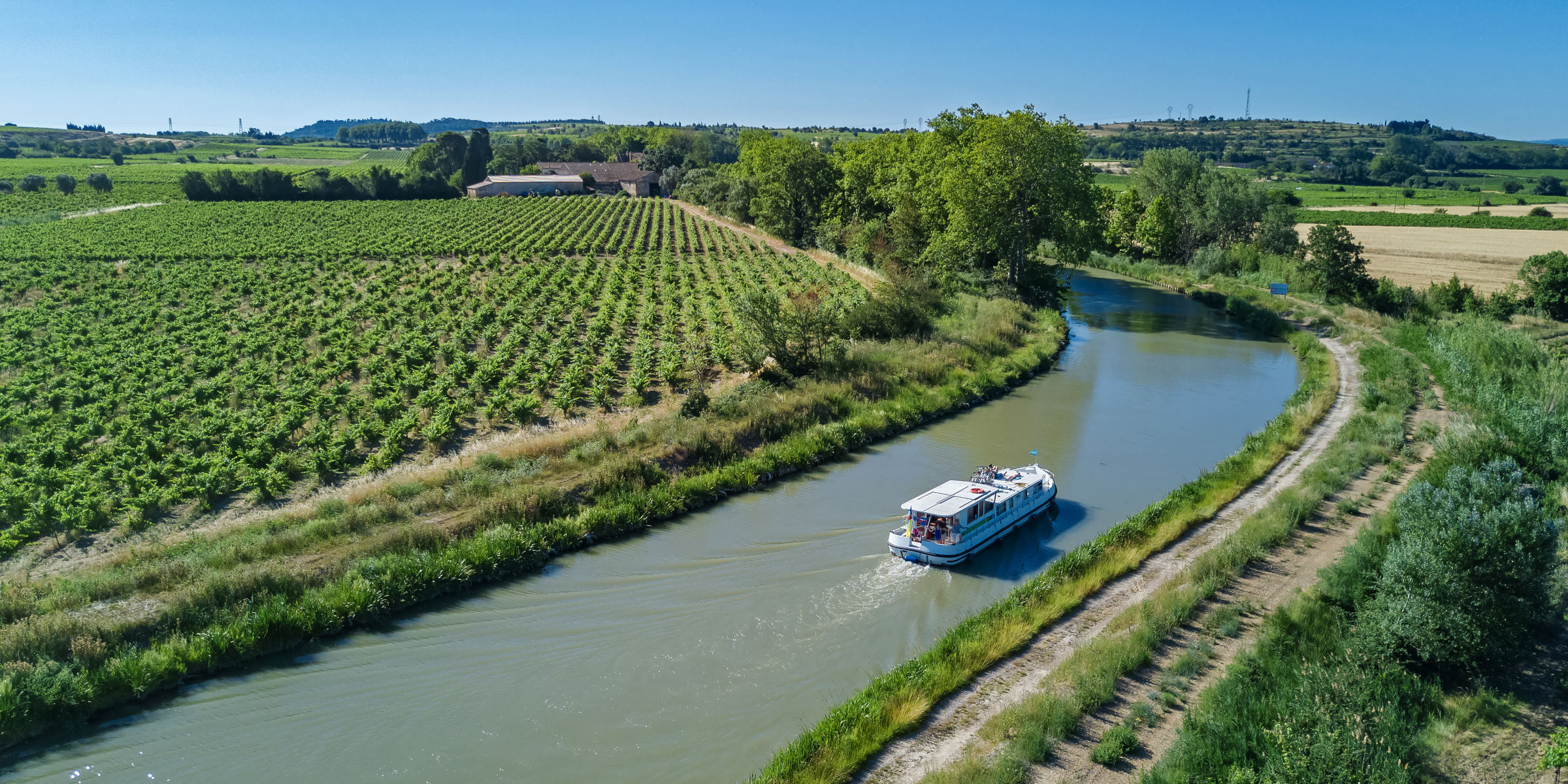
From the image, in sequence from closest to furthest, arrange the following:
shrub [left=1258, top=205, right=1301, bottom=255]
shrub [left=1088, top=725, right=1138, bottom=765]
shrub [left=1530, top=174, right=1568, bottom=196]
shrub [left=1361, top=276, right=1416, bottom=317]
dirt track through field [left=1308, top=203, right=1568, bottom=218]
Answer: shrub [left=1088, top=725, right=1138, bottom=765], shrub [left=1361, top=276, right=1416, bottom=317], shrub [left=1258, top=205, right=1301, bottom=255], dirt track through field [left=1308, top=203, right=1568, bottom=218], shrub [left=1530, top=174, right=1568, bottom=196]

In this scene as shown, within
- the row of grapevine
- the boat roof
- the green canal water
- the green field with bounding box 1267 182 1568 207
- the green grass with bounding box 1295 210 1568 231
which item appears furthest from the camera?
the green field with bounding box 1267 182 1568 207

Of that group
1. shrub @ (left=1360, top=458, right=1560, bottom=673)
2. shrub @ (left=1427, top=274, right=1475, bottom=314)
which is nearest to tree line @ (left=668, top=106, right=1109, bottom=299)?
shrub @ (left=1427, top=274, right=1475, bottom=314)

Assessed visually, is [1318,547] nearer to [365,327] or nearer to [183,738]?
[183,738]

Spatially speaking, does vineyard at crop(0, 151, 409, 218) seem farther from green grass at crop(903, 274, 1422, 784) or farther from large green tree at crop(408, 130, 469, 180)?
green grass at crop(903, 274, 1422, 784)

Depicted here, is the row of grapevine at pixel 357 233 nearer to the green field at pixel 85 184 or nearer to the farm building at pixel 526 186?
the green field at pixel 85 184

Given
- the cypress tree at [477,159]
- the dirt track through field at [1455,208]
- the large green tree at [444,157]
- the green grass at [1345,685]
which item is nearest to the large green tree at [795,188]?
the green grass at [1345,685]

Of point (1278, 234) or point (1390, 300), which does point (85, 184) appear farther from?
point (1390, 300)

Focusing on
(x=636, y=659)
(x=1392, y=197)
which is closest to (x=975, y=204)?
(x=636, y=659)
